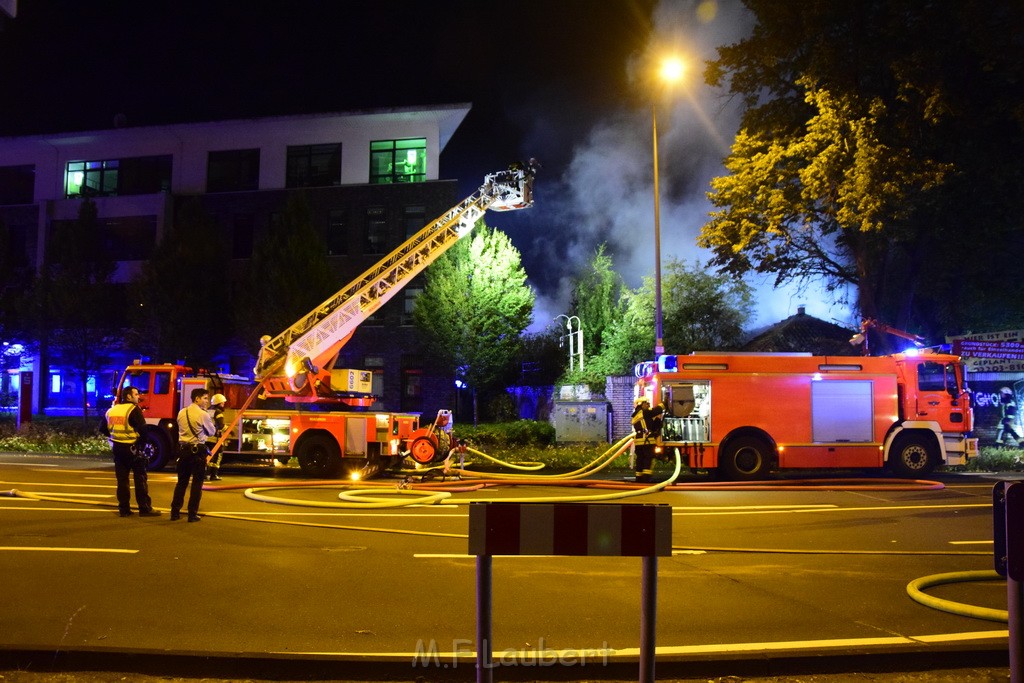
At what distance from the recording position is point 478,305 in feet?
87.9

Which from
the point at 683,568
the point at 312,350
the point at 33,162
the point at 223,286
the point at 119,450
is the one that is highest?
the point at 33,162

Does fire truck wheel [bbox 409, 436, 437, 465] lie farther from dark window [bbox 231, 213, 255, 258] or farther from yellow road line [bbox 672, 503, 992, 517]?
dark window [bbox 231, 213, 255, 258]

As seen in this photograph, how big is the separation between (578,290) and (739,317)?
35.1 ft

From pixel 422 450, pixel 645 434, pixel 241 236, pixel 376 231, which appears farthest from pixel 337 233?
pixel 645 434

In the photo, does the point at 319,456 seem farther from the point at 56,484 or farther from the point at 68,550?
the point at 68,550

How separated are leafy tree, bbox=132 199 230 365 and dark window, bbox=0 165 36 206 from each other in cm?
1164

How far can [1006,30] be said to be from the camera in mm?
17688

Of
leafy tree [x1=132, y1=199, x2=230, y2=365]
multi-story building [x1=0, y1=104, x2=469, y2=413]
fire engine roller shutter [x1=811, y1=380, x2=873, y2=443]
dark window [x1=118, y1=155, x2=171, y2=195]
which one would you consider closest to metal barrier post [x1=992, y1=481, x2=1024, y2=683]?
fire engine roller shutter [x1=811, y1=380, x2=873, y2=443]

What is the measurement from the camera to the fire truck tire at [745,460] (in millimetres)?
16484

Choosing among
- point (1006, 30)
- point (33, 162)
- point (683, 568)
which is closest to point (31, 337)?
point (33, 162)

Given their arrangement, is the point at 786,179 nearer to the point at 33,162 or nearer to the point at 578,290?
the point at 578,290

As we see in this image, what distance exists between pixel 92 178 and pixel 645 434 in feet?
108

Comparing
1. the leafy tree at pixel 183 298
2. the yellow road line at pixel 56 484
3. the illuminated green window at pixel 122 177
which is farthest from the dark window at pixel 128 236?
the yellow road line at pixel 56 484

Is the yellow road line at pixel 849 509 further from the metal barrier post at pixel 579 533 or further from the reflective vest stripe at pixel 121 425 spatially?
the metal barrier post at pixel 579 533
